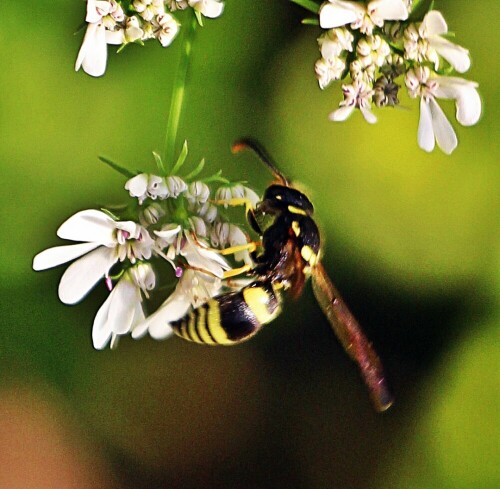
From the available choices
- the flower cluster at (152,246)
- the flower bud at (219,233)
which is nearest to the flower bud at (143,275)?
the flower cluster at (152,246)

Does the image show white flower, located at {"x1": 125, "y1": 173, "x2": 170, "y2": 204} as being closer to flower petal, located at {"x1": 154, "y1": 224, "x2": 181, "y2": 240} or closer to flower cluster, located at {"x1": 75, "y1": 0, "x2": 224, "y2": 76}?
flower petal, located at {"x1": 154, "y1": 224, "x2": 181, "y2": 240}

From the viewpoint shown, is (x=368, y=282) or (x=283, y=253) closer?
(x=283, y=253)

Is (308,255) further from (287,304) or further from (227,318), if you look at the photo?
(287,304)

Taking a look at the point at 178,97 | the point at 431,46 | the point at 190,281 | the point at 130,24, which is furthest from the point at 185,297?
the point at 431,46

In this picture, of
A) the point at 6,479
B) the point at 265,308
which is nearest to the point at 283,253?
the point at 265,308

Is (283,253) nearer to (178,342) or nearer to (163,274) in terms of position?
(163,274)

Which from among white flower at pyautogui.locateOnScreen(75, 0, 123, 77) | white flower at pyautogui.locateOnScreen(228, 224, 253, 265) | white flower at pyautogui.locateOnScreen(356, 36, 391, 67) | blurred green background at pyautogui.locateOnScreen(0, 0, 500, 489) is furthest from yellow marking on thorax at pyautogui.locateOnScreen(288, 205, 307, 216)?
blurred green background at pyautogui.locateOnScreen(0, 0, 500, 489)

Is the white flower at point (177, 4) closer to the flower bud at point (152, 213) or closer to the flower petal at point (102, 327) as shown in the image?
the flower bud at point (152, 213)

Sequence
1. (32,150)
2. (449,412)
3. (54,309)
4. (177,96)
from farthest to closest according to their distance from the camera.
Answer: (449,412)
(54,309)
(32,150)
(177,96)
